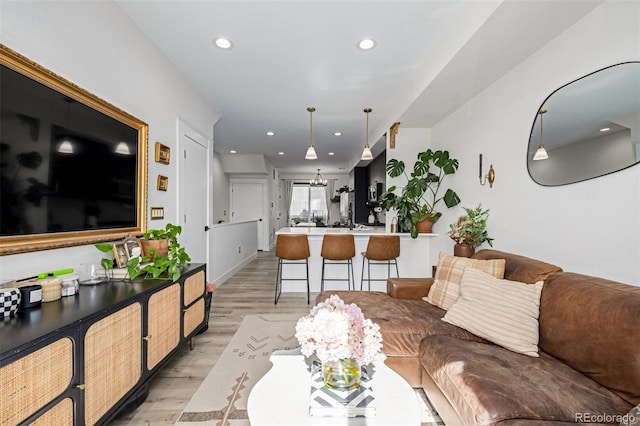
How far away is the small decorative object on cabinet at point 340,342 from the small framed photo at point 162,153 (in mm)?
2296

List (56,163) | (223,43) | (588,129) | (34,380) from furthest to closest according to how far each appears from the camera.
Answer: (223,43) < (588,129) < (56,163) < (34,380)

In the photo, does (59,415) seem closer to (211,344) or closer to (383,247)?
(211,344)

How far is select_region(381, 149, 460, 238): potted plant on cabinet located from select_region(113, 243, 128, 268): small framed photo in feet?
10.2

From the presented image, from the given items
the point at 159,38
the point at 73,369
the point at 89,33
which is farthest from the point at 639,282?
the point at 159,38

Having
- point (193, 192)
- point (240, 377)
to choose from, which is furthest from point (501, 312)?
point (193, 192)

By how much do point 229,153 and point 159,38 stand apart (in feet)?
15.9

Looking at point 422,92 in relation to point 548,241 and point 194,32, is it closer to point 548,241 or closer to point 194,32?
point 548,241

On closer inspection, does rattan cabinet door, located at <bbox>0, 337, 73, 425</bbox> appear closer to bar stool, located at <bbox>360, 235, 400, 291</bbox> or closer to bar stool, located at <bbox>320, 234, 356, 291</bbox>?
bar stool, located at <bbox>320, 234, 356, 291</bbox>

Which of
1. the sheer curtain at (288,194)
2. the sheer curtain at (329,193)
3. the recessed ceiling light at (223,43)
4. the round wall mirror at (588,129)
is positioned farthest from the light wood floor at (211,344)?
Result: the sheer curtain at (288,194)

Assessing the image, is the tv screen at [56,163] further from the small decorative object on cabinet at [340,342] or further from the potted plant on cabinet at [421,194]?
the potted plant on cabinet at [421,194]

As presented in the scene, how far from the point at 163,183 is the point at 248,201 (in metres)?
5.48

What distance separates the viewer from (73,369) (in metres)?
1.17

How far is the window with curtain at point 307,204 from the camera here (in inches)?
437

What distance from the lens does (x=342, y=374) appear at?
112 cm
